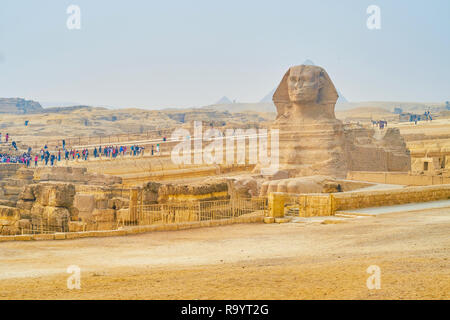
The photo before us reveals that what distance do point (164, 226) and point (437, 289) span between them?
7142mm

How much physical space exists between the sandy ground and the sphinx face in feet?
41.1

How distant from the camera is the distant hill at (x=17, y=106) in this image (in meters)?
124

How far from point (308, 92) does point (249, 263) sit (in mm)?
17079

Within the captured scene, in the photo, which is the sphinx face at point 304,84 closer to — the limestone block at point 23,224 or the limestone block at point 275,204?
the limestone block at point 275,204

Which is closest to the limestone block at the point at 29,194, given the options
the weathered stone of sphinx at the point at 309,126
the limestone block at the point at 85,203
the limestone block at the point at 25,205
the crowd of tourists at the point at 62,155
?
the limestone block at the point at 25,205

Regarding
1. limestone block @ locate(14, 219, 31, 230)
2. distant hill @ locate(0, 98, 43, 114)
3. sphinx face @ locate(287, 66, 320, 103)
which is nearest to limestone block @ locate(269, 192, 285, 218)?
limestone block @ locate(14, 219, 31, 230)

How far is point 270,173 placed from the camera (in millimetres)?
22500

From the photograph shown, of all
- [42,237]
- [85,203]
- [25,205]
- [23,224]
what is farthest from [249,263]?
[85,203]

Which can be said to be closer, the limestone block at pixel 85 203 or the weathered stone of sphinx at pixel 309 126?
the limestone block at pixel 85 203

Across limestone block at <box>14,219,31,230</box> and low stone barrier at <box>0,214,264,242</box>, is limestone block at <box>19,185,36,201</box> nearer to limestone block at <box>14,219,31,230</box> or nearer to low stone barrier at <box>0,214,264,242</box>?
limestone block at <box>14,219,31,230</box>

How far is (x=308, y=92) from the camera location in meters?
23.6

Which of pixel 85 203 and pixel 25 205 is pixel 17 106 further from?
pixel 25 205
